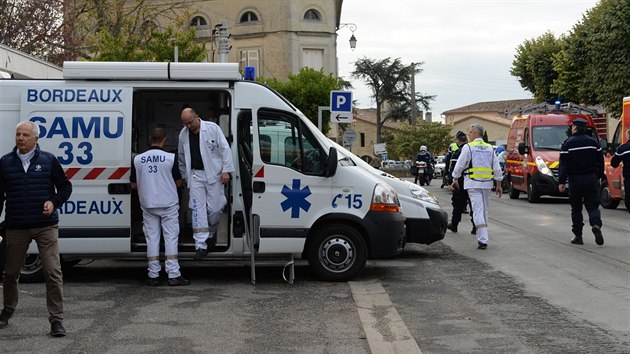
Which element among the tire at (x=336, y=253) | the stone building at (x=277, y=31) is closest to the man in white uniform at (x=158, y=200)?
the tire at (x=336, y=253)

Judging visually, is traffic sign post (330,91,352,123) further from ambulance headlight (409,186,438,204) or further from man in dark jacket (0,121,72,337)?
man in dark jacket (0,121,72,337)

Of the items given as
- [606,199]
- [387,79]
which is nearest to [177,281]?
[606,199]

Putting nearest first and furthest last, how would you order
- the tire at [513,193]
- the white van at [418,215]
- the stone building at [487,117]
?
1. the white van at [418,215]
2. the tire at [513,193]
3. the stone building at [487,117]

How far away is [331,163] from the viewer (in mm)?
10625

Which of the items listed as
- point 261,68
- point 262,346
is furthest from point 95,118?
point 261,68

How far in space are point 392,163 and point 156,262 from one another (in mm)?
66714

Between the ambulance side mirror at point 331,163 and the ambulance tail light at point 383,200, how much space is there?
564 millimetres

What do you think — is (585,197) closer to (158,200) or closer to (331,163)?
(331,163)

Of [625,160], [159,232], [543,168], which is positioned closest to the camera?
[159,232]

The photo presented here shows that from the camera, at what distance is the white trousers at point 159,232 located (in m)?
10.5

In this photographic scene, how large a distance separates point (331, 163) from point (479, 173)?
176 inches

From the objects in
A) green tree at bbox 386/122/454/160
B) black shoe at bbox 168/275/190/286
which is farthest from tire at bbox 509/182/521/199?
green tree at bbox 386/122/454/160

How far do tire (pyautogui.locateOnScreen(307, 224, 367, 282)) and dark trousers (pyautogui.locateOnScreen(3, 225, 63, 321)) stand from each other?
140 inches

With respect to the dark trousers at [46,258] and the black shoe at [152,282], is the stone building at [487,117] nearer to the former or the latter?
the black shoe at [152,282]
